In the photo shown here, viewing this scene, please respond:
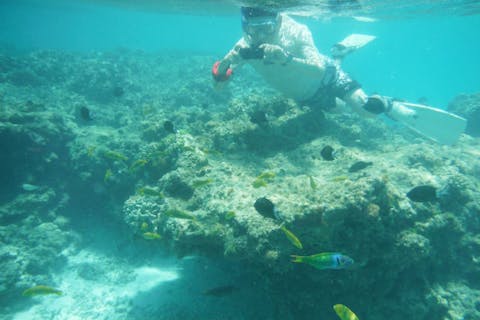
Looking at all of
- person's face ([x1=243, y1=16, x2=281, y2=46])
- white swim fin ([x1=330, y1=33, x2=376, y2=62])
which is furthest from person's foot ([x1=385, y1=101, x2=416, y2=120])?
person's face ([x1=243, y1=16, x2=281, y2=46])

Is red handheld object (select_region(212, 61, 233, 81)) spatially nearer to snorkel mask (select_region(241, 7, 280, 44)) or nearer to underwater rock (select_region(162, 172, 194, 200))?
snorkel mask (select_region(241, 7, 280, 44))

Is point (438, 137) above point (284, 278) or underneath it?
above

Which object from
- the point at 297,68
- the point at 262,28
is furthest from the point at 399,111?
the point at 262,28

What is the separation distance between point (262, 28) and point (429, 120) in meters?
7.44

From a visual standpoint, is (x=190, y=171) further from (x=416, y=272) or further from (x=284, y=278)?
(x=416, y=272)

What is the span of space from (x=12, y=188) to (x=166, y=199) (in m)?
6.53

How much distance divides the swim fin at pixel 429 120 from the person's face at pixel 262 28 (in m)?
5.12

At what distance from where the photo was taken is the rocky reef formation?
16.4 ft

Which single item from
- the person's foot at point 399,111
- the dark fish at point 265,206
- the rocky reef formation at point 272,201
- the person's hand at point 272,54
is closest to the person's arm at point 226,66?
the person's hand at point 272,54

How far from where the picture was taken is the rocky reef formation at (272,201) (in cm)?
501

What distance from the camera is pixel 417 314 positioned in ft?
18.1

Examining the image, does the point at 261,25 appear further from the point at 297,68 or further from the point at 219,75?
the point at 219,75

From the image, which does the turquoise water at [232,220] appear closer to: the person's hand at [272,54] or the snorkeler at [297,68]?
the snorkeler at [297,68]

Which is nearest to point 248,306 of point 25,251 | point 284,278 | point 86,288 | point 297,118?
point 284,278
